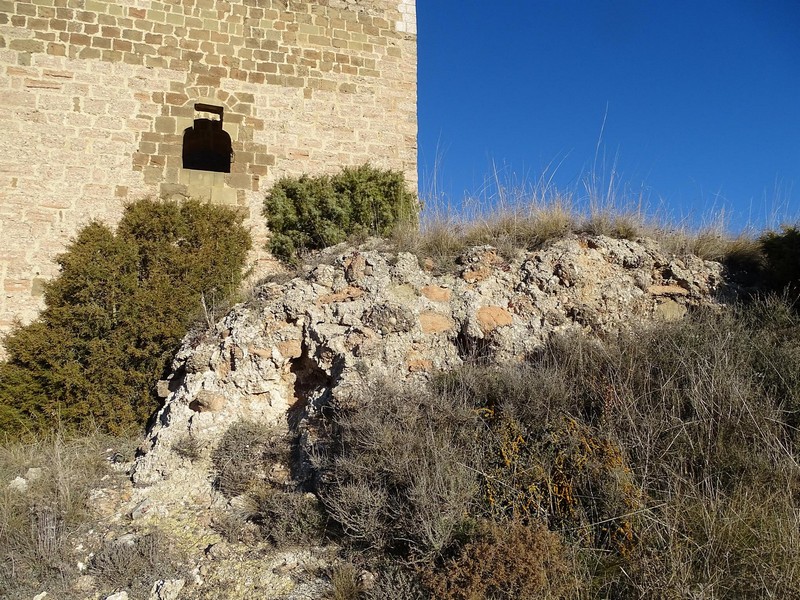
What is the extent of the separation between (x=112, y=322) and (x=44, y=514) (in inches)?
131

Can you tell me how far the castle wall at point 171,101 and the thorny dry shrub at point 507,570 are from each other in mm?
6459

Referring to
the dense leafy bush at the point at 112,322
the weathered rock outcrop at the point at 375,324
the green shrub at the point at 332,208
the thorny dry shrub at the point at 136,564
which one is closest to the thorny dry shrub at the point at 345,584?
the thorny dry shrub at the point at 136,564

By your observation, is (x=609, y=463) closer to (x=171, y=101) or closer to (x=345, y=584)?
(x=345, y=584)

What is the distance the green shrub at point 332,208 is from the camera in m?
8.84

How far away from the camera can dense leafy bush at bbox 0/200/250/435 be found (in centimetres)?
736

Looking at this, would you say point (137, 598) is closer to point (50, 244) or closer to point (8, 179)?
point (50, 244)

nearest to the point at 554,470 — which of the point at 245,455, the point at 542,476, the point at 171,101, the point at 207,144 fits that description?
the point at 542,476

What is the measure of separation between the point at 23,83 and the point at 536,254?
711 centimetres

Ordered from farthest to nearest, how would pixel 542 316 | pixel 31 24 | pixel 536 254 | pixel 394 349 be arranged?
1. pixel 31 24
2. pixel 536 254
3. pixel 542 316
4. pixel 394 349

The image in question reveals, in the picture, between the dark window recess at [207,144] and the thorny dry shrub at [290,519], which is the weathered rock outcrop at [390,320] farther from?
the dark window recess at [207,144]

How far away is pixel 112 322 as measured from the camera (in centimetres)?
761

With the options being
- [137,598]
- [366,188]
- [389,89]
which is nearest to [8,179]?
[366,188]

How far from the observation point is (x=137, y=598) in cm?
399

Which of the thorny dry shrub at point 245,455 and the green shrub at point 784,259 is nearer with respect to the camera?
the thorny dry shrub at point 245,455
